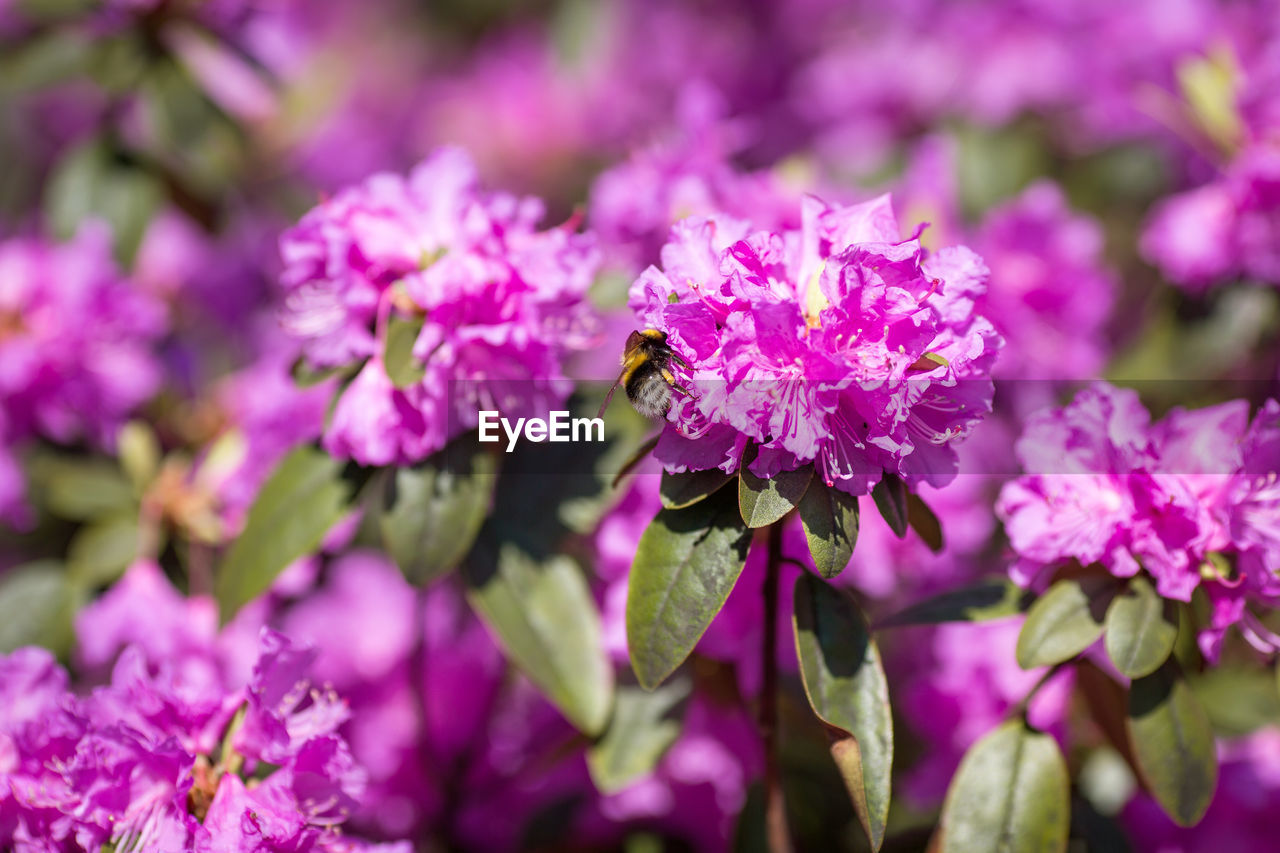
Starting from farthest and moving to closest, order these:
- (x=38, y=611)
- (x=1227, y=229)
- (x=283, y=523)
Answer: (x=1227, y=229)
(x=38, y=611)
(x=283, y=523)

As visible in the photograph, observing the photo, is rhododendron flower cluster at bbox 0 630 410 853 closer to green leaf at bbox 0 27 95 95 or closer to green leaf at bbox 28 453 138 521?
green leaf at bbox 28 453 138 521

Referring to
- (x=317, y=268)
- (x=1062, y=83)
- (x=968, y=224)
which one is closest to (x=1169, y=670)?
(x=317, y=268)

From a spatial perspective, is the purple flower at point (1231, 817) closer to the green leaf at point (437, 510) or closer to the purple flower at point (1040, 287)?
the purple flower at point (1040, 287)

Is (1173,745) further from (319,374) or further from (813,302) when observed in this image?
(319,374)

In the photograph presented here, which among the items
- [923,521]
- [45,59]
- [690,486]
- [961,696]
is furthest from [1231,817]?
[45,59]

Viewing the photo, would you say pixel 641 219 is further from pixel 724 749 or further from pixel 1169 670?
pixel 1169 670
